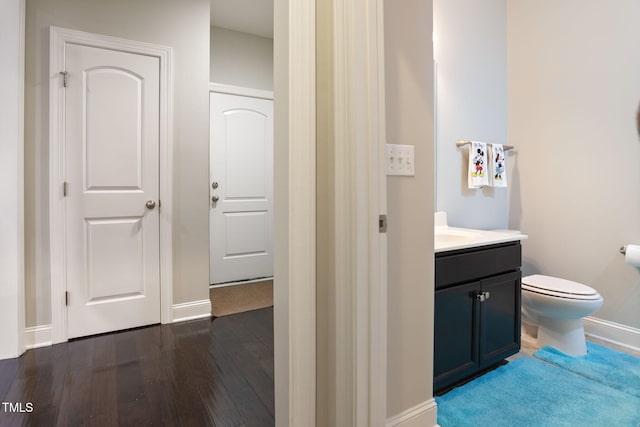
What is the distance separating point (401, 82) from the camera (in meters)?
1.29

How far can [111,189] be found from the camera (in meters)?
2.40

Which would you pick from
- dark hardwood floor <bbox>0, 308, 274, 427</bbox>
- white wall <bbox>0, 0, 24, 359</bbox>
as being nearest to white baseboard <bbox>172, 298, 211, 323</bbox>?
dark hardwood floor <bbox>0, 308, 274, 427</bbox>

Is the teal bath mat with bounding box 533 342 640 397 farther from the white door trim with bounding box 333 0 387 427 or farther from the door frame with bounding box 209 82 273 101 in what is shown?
the door frame with bounding box 209 82 273 101

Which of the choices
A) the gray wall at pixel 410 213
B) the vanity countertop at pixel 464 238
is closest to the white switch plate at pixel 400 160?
the gray wall at pixel 410 213

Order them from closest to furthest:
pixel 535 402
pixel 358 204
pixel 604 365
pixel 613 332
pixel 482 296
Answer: pixel 358 204
pixel 535 402
pixel 482 296
pixel 604 365
pixel 613 332

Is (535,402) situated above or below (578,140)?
below

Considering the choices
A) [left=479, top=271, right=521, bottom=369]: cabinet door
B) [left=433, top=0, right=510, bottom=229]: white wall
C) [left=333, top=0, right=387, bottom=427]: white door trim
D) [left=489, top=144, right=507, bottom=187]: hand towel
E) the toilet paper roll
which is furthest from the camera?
[left=489, top=144, right=507, bottom=187]: hand towel

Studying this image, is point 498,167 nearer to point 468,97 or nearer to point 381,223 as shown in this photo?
point 468,97

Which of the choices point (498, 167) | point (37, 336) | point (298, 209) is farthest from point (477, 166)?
point (37, 336)

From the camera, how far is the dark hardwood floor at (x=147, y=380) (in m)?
1.50

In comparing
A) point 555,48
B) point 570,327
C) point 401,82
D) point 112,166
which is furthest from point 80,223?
point 555,48

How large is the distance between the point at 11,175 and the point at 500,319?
3001 millimetres

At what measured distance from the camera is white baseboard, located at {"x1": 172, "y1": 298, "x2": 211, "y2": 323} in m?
2.63

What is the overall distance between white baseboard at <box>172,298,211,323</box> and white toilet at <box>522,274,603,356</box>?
2.37 metres
